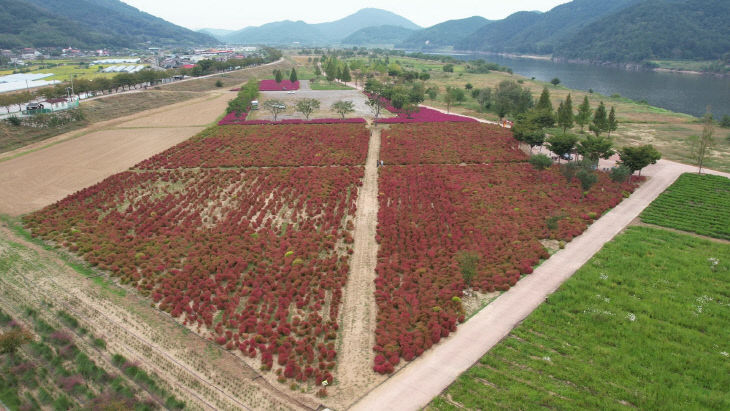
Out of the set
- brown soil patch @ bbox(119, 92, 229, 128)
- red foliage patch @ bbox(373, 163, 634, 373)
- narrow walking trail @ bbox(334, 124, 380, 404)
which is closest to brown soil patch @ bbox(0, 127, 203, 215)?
brown soil patch @ bbox(119, 92, 229, 128)

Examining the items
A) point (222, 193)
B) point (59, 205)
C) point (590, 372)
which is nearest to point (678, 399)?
point (590, 372)

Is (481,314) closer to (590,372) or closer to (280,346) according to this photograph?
(590,372)

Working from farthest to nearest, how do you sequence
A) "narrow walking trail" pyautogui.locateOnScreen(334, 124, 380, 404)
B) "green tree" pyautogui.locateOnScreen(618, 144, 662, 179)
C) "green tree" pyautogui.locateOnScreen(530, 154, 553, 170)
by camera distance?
"green tree" pyautogui.locateOnScreen(530, 154, 553, 170), "green tree" pyautogui.locateOnScreen(618, 144, 662, 179), "narrow walking trail" pyautogui.locateOnScreen(334, 124, 380, 404)

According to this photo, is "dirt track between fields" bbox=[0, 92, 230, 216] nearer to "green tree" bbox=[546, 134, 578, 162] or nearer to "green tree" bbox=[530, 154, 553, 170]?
"green tree" bbox=[530, 154, 553, 170]

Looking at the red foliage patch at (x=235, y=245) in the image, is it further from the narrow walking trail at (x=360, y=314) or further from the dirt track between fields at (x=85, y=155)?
the dirt track between fields at (x=85, y=155)

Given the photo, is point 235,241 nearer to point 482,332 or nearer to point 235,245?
point 235,245

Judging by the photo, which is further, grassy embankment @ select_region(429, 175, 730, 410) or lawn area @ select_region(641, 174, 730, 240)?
lawn area @ select_region(641, 174, 730, 240)

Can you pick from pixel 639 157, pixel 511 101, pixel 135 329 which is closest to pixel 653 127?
pixel 511 101
